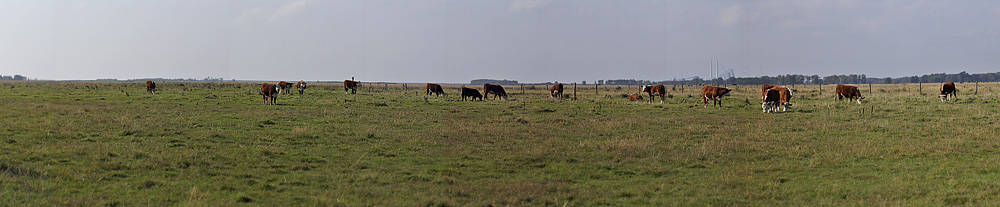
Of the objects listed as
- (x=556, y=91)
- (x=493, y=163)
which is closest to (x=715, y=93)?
(x=556, y=91)

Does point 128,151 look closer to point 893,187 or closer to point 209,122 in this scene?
point 209,122

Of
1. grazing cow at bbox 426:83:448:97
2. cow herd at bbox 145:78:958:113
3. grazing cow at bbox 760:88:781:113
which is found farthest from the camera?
grazing cow at bbox 426:83:448:97

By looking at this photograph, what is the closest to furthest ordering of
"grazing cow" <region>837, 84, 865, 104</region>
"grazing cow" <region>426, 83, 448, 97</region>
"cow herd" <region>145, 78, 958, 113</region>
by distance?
"cow herd" <region>145, 78, 958, 113</region> → "grazing cow" <region>837, 84, 865, 104</region> → "grazing cow" <region>426, 83, 448, 97</region>

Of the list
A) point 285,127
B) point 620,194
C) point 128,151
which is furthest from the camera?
point 285,127

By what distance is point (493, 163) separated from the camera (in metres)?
12.1

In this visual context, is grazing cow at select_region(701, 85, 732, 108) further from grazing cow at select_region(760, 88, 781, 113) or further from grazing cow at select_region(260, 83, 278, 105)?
grazing cow at select_region(260, 83, 278, 105)

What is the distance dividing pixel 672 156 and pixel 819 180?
11.1ft

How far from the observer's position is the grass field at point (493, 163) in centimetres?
862

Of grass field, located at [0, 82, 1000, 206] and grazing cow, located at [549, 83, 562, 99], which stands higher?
grazing cow, located at [549, 83, 562, 99]

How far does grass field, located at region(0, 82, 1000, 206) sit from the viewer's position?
8625mm

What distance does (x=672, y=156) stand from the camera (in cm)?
1309

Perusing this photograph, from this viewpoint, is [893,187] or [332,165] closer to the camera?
[893,187]

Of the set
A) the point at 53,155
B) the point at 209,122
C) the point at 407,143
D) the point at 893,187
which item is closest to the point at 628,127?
the point at 407,143

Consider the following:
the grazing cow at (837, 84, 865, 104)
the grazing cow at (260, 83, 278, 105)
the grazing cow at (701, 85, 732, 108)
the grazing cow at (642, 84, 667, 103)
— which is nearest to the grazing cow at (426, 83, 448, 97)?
the grazing cow at (260, 83, 278, 105)
